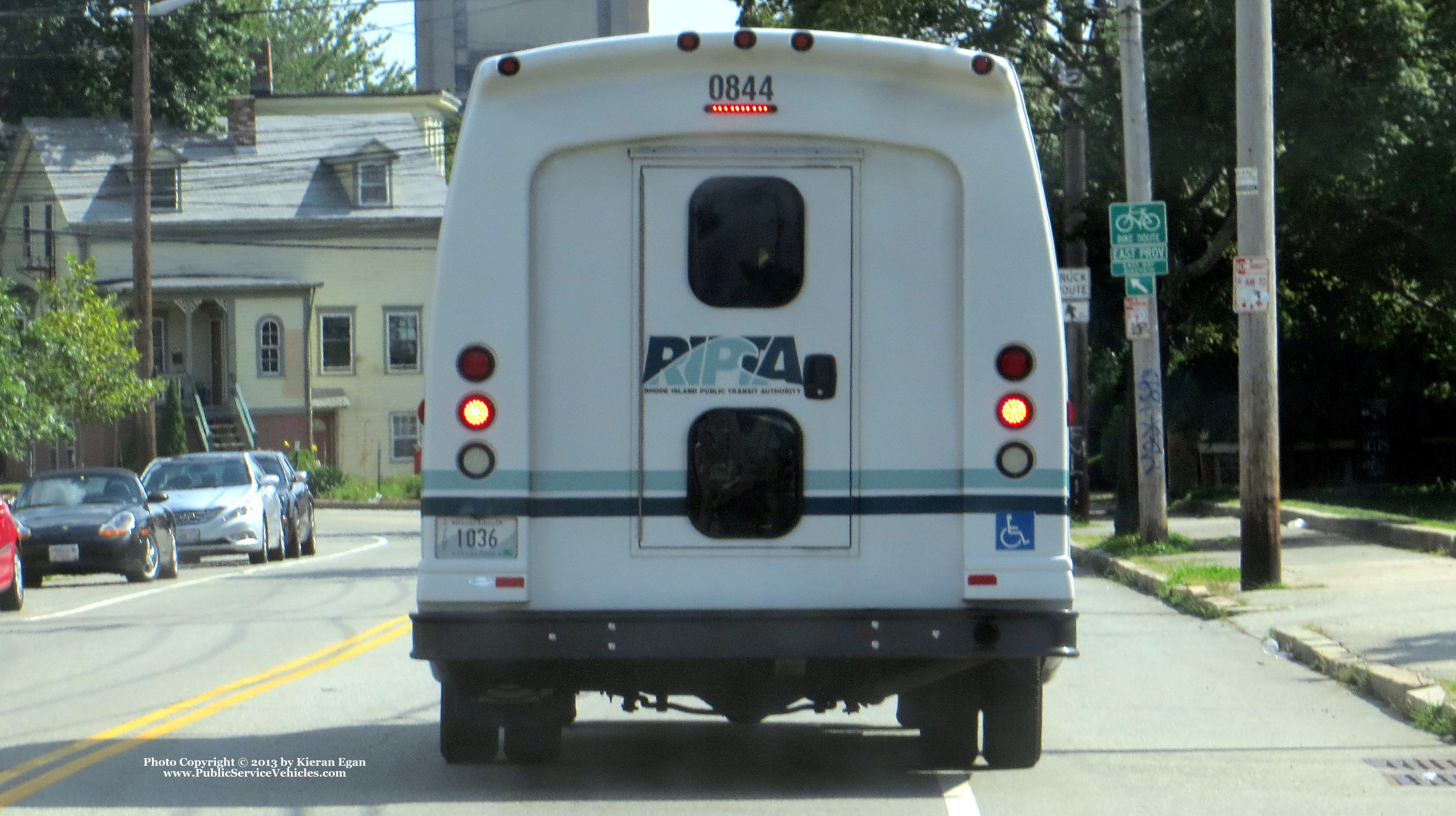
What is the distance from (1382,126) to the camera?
20.8m

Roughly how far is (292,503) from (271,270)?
1019 inches

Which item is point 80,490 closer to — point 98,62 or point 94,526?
point 94,526

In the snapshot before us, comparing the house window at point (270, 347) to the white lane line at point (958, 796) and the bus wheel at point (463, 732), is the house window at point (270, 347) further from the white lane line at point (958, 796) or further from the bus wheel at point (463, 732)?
the white lane line at point (958, 796)

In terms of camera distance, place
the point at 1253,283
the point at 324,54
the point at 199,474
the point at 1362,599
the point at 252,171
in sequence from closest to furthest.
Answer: the point at 1362,599 < the point at 1253,283 < the point at 199,474 < the point at 252,171 < the point at 324,54

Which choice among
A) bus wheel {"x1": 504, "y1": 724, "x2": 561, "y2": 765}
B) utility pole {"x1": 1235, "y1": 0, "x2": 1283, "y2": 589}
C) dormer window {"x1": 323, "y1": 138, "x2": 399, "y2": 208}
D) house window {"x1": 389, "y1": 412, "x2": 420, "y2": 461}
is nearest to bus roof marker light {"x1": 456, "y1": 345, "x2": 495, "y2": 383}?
bus wheel {"x1": 504, "y1": 724, "x2": 561, "y2": 765}

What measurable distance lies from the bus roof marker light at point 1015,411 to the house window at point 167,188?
47163mm

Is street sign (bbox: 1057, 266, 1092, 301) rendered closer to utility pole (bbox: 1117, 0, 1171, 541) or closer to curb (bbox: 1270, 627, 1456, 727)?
utility pole (bbox: 1117, 0, 1171, 541)

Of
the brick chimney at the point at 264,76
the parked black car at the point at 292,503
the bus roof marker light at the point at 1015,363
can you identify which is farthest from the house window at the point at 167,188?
the bus roof marker light at the point at 1015,363

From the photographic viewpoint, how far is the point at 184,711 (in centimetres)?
1005

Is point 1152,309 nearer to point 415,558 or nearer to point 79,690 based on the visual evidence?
point 415,558

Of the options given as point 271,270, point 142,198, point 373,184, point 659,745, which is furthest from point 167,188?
point 659,745

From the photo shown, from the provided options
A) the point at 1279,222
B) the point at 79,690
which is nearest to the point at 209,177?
the point at 1279,222

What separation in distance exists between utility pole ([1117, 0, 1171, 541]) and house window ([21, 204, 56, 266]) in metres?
37.9

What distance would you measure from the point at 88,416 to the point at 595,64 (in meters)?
32.7
